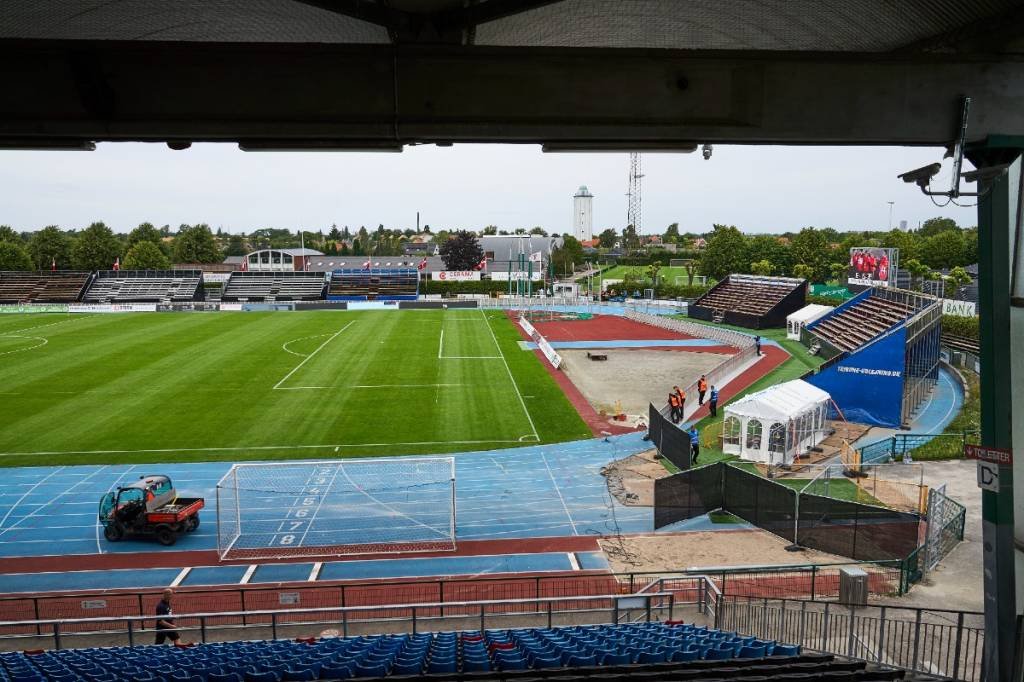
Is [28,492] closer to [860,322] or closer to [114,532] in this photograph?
[114,532]

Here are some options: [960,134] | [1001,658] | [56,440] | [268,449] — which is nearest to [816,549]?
[1001,658]

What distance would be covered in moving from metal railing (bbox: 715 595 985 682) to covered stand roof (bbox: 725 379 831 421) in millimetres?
8470

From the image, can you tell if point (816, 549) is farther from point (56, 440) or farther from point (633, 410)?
point (56, 440)

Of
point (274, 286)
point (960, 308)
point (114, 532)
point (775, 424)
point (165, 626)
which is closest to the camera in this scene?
point (165, 626)

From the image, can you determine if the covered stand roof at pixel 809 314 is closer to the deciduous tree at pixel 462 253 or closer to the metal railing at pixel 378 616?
the metal railing at pixel 378 616

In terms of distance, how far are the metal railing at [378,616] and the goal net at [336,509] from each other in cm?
284

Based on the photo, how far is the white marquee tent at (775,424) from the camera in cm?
2061

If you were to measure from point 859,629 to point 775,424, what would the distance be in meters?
9.90

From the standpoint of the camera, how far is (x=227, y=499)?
18453 millimetres

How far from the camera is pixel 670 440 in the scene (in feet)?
68.9

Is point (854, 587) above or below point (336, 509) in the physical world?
above

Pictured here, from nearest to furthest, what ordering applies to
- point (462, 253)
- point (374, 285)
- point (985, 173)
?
point (985, 173) < point (374, 285) < point (462, 253)

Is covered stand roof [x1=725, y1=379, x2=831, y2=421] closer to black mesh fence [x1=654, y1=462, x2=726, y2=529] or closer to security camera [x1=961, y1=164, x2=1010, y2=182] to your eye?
black mesh fence [x1=654, y1=462, x2=726, y2=529]

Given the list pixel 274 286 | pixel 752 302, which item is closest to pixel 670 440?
pixel 752 302
